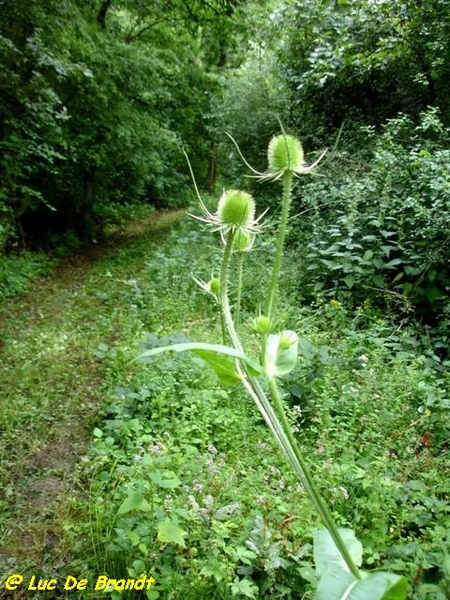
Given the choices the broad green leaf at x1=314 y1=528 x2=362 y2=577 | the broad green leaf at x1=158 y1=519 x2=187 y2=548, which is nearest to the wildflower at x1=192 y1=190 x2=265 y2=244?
the broad green leaf at x1=314 y1=528 x2=362 y2=577

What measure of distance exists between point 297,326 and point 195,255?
9.78 ft

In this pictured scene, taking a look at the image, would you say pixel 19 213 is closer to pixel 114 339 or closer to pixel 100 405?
pixel 114 339

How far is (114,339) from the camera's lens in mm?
4281

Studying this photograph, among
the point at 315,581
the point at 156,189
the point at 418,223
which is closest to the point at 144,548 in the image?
the point at 315,581

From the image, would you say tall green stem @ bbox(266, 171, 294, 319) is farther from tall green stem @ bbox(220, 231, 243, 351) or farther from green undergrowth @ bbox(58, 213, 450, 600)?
green undergrowth @ bbox(58, 213, 450, 600)

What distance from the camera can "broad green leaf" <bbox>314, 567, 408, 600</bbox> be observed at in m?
0.76

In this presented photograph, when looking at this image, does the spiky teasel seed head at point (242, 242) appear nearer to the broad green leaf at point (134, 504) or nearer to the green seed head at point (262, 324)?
the green seed head at point (262, 324)

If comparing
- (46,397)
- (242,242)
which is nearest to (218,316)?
(46,397)

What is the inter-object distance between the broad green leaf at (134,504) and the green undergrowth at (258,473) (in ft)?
0.03

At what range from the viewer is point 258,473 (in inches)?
86.7

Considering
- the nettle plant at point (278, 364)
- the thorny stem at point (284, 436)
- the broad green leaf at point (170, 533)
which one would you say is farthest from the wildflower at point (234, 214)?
the broad green leaf at point (170, 533)

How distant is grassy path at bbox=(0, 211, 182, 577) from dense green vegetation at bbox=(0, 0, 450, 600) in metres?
0.02

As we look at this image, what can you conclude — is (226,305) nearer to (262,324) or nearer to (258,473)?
(262,324)

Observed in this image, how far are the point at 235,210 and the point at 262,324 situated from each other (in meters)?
0.36
